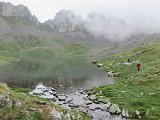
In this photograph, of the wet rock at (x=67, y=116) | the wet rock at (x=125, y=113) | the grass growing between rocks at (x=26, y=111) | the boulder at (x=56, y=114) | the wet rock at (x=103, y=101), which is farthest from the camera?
the wet rock at (x=103, y=101)

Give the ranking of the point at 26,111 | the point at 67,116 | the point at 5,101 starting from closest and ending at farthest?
the point at 5,101, the point at 26,111, the point at 67,116

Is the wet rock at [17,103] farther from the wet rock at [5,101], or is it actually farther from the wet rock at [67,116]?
the wet rock at [67,116]

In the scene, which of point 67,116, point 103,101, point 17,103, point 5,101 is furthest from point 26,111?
point 103,101

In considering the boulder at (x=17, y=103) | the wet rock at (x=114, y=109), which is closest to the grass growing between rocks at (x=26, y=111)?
the boulder at (x=17, y=103)

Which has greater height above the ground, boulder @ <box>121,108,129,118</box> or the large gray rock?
the large gray rock

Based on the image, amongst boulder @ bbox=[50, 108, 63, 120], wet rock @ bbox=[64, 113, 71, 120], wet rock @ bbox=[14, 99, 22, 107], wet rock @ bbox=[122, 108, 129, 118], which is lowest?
wet rock @ bbox=[122, 108, 129, 118]

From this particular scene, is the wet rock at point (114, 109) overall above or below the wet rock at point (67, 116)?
below

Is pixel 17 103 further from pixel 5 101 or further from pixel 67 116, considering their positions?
pixel 67 116

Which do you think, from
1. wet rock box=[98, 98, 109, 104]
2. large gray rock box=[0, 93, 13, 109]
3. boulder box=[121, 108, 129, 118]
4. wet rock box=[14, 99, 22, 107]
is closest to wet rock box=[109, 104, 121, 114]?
boulder box=[121, 108, 129, 118]

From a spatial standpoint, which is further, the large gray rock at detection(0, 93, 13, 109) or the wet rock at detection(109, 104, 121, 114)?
the wet rock at detection(109, 104, 121, 114)

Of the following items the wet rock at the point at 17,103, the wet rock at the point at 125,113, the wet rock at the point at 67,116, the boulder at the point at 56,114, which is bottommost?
the wet rock at the point at 125,113

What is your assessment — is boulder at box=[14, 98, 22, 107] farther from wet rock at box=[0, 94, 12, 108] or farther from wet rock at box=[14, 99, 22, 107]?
wet rock at box=[0, 94, 12, 108]

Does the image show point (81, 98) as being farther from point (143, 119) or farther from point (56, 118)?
point (56, 118)

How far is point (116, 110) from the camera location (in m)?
50.5
